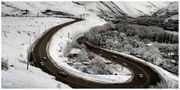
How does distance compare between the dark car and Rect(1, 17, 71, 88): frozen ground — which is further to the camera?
the dark car

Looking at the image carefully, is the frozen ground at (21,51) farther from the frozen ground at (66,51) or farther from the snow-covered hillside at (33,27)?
the frozen ground at (66,51)

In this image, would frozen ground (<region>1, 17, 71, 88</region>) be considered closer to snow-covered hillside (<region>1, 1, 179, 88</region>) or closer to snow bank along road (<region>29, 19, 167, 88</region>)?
snow-covered hillside (<region>1, 1, 179, 88</region>)

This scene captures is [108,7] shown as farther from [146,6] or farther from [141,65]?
[141,65]

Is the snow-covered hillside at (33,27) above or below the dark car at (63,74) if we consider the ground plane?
above

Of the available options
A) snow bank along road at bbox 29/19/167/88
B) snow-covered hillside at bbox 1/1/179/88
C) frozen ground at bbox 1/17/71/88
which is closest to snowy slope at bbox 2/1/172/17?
snow-covered hillside at bbox 1/1/179/88

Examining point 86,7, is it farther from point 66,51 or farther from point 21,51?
point 21,51

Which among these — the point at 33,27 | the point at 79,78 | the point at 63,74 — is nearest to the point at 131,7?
the point at 33,27

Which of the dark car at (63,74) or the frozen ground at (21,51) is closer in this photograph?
the frozen ground at (21,51)

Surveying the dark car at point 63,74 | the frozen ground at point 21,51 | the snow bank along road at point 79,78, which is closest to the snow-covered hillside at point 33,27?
the frozen ground at point 21,51
